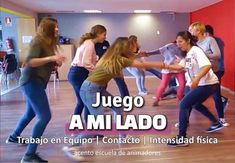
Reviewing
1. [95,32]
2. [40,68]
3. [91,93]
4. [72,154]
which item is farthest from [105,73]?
[72,154]

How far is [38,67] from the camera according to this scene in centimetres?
217

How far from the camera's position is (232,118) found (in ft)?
11.8

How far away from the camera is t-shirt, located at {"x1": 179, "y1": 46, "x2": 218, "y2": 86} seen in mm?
2486

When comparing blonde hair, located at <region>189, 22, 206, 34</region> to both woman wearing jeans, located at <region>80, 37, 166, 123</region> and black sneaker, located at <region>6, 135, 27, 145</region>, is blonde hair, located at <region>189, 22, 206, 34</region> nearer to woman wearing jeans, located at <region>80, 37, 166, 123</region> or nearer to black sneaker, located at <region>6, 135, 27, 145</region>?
woman wearing jeans, located at <region>80, 37, 166, 123</region>

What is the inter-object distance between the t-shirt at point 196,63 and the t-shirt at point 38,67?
1094 mm

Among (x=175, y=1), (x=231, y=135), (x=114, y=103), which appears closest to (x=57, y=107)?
(x=114, y=103)

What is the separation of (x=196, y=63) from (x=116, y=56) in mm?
704

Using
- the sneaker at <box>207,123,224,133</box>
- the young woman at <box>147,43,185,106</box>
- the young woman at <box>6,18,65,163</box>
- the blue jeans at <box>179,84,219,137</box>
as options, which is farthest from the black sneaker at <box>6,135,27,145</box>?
the young woman at <box>147,43,185,106</box>

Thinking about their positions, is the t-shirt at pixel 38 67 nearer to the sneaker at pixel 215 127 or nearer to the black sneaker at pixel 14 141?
the black sneaker at pixel 14 141

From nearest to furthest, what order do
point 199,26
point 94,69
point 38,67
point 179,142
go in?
point 38,67, point 94,69, point 179,142, point 199,26

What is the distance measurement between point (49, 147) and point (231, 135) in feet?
5.43

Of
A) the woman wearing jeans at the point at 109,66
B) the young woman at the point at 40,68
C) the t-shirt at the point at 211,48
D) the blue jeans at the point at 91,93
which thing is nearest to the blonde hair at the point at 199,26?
the t-shirt at the point at 211,48

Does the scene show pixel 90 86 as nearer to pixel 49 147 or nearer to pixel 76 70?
pixel 76 70

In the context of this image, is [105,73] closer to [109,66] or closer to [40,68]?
[109,66]
